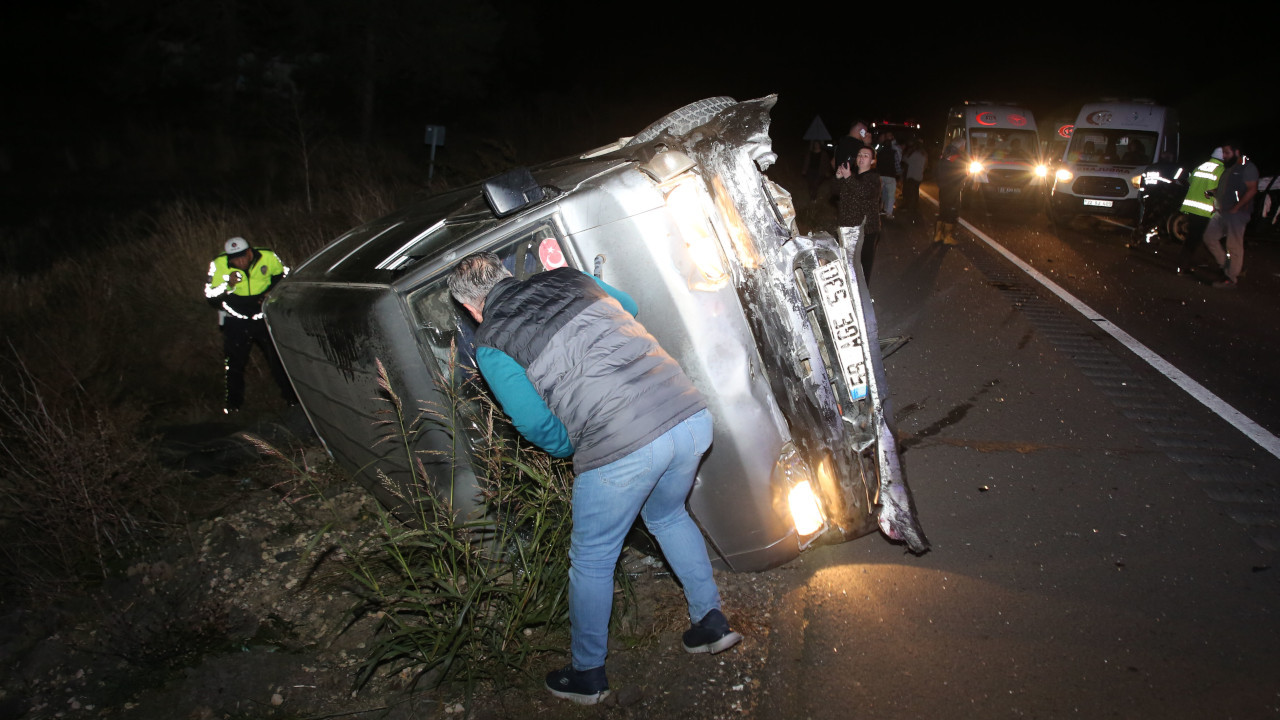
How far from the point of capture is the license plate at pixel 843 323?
3100mm

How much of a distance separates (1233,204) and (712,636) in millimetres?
8736

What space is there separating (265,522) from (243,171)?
21.0 meters

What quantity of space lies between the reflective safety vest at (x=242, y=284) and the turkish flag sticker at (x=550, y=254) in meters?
4.19

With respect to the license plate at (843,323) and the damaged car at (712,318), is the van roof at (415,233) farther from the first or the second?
the license plate at (843,323)

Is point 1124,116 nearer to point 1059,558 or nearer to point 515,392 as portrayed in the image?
point 1059,558

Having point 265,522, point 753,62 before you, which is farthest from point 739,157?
point 753,62

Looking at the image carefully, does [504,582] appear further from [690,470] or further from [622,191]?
[622,191]

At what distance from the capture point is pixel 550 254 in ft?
9.32

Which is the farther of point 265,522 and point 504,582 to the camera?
point 265,522

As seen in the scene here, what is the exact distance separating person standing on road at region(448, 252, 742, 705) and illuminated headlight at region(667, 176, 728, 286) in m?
0.32

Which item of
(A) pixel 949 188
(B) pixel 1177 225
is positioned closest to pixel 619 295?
(A) pixel 949 188

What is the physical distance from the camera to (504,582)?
3.13 meters

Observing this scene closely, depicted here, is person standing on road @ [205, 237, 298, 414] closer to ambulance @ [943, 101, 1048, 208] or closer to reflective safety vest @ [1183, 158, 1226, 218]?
reflective safety vest @ [1183, 158, 1226, 218]

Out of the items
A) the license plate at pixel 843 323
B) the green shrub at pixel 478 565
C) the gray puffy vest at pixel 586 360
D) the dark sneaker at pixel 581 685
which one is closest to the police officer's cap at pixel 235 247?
the green shrub at pixel 478 565
